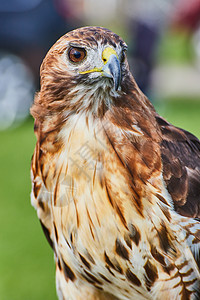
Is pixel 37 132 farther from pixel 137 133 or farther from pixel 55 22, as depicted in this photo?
pixel 55 22

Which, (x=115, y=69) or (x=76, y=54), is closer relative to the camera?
(x=115, y=69)

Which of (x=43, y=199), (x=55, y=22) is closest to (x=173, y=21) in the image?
(x=55, y=22)

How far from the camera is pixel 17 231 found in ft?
17.9

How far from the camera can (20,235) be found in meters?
5.38

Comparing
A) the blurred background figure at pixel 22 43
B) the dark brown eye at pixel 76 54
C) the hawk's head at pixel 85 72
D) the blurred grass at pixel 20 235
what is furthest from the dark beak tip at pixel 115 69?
the blurred background figure at pixel 22 43

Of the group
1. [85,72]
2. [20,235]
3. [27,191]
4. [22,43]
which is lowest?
[20,235]

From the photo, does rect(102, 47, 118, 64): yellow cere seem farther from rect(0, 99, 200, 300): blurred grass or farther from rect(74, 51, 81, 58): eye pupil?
rect(0, 99, 200, 300): blurred grass

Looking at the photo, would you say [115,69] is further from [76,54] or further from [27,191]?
[27,191]

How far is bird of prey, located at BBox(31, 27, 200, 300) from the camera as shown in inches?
87.4

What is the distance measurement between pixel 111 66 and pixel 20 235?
3.65 meters

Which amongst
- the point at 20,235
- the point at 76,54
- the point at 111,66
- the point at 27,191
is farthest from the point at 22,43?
the point at 111,66

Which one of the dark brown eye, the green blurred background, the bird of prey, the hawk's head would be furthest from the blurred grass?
the dark brown eye

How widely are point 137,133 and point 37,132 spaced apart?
47cm

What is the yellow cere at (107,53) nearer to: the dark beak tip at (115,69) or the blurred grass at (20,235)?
the dark beak tip at (115,69)
